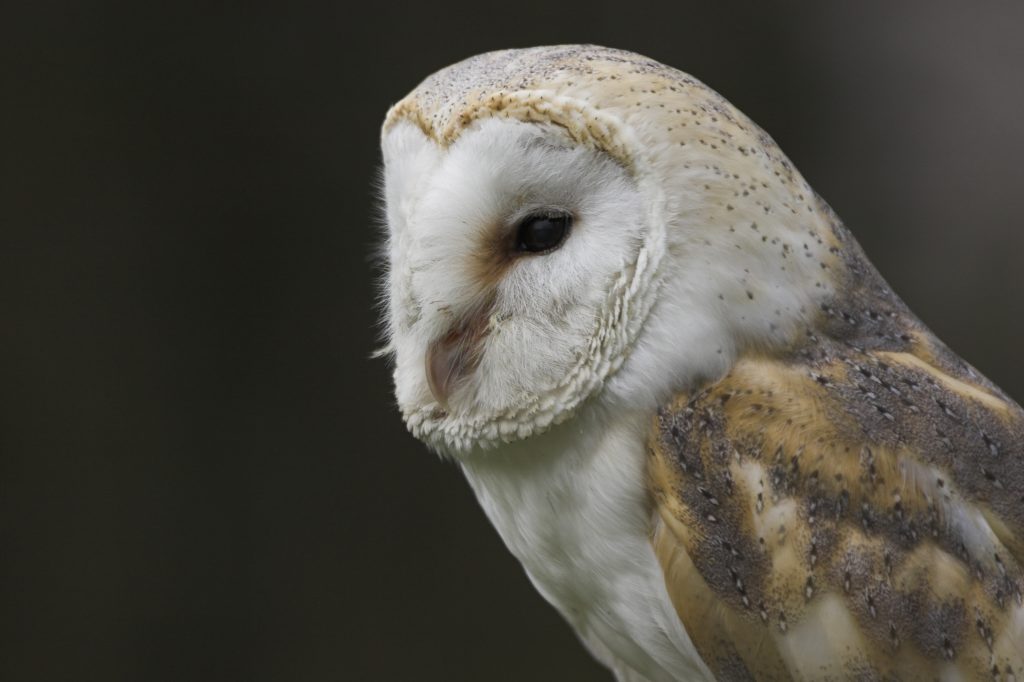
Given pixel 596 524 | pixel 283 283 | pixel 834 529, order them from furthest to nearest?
pixel 283 283
pixel 596 524
pixel 834 529

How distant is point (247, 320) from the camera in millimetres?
2635

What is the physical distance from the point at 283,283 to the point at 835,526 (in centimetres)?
187

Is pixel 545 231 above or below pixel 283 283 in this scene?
above

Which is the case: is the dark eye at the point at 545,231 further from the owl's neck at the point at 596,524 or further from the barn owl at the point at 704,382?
the owl's neck at the point at 596,524

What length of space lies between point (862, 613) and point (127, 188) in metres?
1.92

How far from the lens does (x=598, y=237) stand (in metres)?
1.00

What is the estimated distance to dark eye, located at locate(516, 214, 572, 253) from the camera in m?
1.03

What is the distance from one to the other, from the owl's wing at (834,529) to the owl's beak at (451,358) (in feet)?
0.61

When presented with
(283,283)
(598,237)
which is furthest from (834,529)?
(283,283)

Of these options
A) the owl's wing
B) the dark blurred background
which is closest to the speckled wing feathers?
the owl's wing

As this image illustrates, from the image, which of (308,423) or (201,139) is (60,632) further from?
(201,139)

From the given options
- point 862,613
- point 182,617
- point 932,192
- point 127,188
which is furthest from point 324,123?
point 862,613

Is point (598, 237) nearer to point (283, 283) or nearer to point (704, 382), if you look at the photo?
point (704, 382)

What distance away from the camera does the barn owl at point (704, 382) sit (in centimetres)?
97
